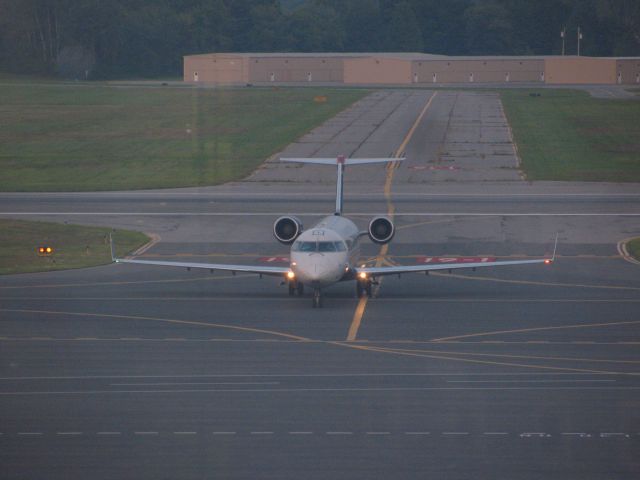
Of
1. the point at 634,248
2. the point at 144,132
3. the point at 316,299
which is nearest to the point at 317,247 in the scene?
the point at 316,299

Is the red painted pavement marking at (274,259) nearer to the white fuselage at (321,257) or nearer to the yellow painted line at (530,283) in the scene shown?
the yellow painted line at (530,283)

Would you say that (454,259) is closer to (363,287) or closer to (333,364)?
(363,287)

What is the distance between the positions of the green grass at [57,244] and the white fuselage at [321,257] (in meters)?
13.4

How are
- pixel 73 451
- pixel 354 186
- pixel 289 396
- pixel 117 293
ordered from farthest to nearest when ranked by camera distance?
pixel 354 186
pixel 117 293
pixel 289 396
pixel 73 451

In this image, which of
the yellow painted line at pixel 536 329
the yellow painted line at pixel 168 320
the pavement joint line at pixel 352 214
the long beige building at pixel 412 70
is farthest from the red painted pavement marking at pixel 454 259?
the long beige building at pixel 412 70

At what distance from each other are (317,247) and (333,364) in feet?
27.9

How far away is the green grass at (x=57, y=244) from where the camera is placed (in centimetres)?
4925

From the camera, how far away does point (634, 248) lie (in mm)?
51656

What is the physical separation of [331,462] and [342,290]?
21054mm

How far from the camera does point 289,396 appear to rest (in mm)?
27922

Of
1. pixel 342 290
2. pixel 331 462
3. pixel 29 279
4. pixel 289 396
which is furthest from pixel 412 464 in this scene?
pixel 29 279

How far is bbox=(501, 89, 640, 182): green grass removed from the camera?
80.4 m

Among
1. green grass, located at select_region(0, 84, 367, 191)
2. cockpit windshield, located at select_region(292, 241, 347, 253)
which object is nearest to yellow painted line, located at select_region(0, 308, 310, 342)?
cockpit windshield, located at select_region(292, 241, 347, 253)

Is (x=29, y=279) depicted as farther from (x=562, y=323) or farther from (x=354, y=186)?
(x=354, y=186)
